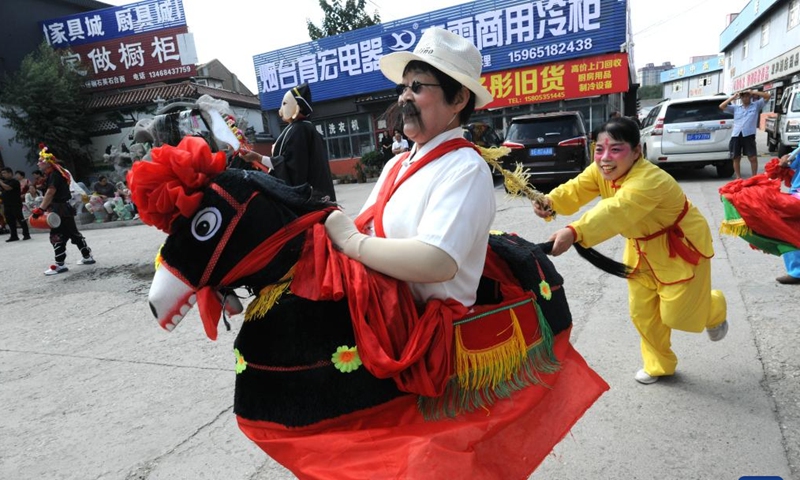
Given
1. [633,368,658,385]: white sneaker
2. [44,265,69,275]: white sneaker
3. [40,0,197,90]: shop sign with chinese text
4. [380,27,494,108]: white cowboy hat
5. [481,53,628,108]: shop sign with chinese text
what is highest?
[40,0,197,90]: shop sign with chinese text

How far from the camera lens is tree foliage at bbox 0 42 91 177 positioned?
1612 cm

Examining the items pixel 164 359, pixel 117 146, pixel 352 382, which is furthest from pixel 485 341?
pixel 117 146

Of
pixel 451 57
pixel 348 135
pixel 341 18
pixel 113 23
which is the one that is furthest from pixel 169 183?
pixel 341 18

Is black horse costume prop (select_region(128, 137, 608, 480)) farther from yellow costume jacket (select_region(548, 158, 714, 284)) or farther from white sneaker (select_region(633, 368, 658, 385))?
white sneaker (select_region(633, 368, 658, 385))

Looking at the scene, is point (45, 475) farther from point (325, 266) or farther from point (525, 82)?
point (525, 82)

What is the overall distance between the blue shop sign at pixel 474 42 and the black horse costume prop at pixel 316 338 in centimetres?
1351

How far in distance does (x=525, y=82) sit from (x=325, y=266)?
1556 centimetres

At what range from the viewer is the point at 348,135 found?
62.1 ft

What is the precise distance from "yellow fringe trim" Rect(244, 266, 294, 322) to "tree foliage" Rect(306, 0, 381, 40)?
1087 inches

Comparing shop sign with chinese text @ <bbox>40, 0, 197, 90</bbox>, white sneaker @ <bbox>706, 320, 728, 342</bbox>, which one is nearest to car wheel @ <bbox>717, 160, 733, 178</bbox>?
white sneaker @ <bbox>706, 320, 728, 342</bbox>

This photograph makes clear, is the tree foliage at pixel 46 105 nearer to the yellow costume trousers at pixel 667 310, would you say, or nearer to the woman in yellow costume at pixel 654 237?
the woman in yellow costume at pixel 654 237

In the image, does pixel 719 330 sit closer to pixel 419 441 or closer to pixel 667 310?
pixel 667 310

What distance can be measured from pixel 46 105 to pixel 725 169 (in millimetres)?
20043

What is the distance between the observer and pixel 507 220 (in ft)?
23.7
